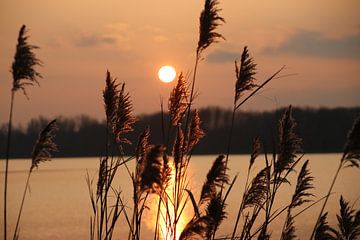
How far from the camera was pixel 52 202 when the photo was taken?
2912cm

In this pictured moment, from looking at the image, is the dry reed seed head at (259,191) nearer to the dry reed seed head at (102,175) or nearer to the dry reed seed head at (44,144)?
the dry reed seed head at (102,175)

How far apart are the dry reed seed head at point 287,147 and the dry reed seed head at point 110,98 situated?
4.16ft

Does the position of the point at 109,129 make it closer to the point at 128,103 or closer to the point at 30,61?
the point at 128,103

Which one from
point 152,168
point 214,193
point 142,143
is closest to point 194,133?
point 142,143

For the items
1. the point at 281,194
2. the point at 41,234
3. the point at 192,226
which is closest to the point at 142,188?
the point at 192,226

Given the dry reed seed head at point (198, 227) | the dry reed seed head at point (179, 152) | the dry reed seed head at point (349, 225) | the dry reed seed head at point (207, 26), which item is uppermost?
the dry reed seed head at point (207, 26)

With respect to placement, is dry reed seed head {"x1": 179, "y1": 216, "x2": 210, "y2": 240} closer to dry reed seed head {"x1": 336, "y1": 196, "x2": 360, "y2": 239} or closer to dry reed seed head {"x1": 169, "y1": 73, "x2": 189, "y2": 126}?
dry reed seed head {"x1": 169, "y1": 73, "x2": 189, "y2": 126}

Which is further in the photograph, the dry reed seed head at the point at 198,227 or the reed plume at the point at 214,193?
the reed plume at the point at 214,193

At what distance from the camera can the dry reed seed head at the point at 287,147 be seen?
4.57m

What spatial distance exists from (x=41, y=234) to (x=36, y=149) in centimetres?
1559

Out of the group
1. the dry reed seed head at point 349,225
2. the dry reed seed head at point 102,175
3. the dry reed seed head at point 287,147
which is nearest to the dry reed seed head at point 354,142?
the dry reed seed head at point 287,147

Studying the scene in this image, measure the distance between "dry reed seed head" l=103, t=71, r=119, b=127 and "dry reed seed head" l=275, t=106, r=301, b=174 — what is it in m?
1.27

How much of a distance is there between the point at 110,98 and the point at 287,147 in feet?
4.49

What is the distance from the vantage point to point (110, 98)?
450cm
